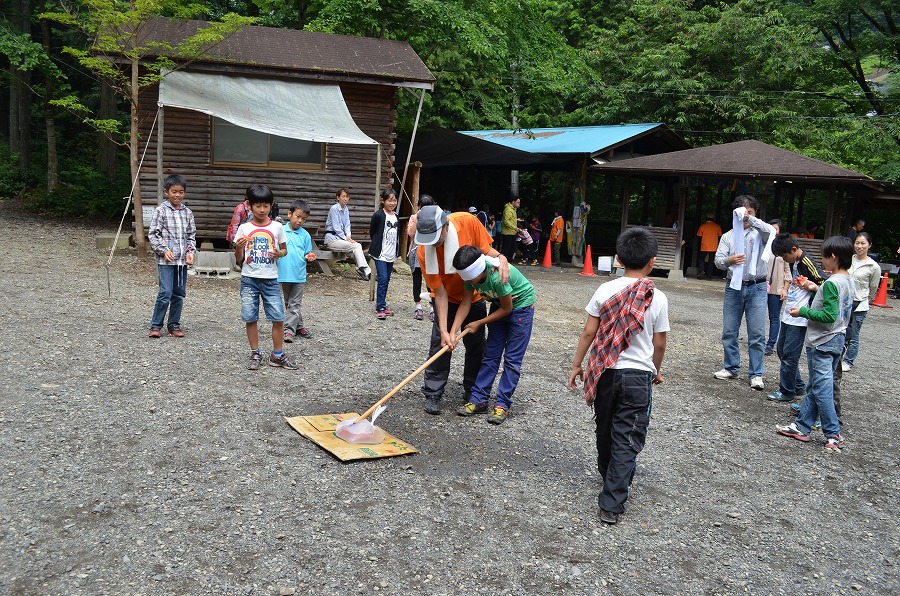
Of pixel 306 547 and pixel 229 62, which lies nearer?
pixel 306 547

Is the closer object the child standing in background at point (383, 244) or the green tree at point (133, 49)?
the child standing in background at point (383, 244)

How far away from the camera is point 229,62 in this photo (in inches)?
513

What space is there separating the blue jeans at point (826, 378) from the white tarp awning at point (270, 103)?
7.57 m

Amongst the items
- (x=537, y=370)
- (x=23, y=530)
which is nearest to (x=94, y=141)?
(x=537, y=370)

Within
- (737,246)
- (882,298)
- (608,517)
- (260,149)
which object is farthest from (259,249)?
(882,298)

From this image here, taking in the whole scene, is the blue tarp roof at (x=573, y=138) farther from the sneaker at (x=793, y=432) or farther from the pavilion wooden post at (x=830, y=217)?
the sneaker at (x=793, y=432)

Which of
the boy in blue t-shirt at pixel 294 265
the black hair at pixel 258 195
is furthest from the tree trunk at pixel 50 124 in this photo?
the black hair at pixel 258 195

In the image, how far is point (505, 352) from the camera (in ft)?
19.6

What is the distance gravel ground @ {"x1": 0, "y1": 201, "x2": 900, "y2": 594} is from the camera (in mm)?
3645

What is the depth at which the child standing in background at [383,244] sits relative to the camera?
9.90 meters

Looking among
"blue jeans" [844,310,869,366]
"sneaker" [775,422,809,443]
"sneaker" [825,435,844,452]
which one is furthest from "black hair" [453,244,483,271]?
"blue jeans" [844,310,869,366]

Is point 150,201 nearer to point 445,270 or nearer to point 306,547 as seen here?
point 445,270

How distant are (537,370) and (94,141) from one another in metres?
26.3

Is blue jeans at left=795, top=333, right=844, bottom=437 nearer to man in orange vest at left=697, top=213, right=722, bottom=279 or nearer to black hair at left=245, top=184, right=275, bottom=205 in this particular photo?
black hair at left=245, top=184, right=275, bottom=205
